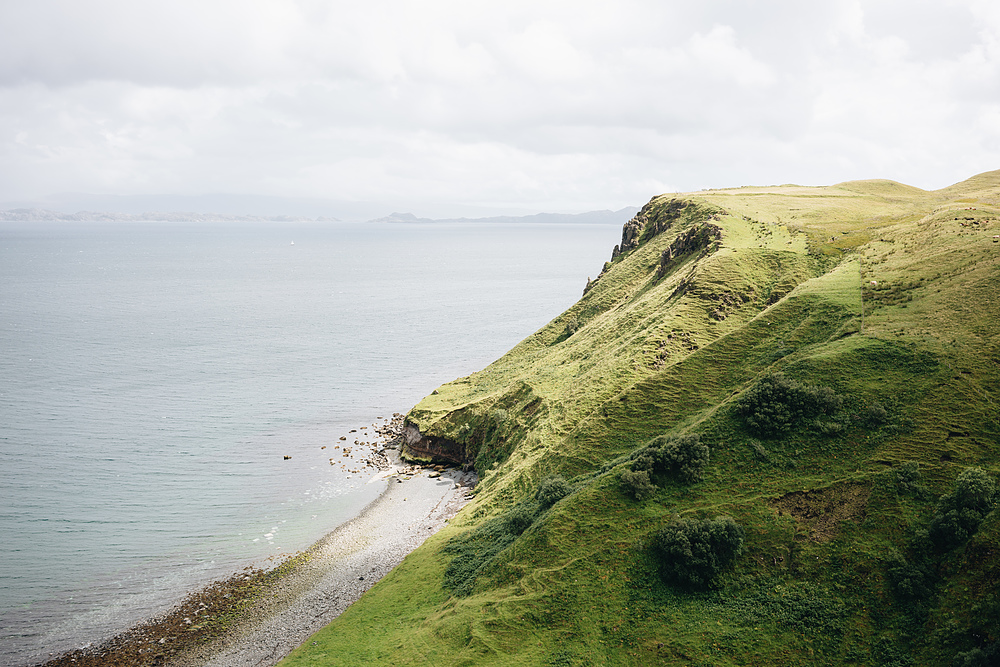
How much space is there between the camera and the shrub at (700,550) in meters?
30.8

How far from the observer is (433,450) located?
2795 inches

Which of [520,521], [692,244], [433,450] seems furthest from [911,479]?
[692,244]

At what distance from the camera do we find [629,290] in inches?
3674

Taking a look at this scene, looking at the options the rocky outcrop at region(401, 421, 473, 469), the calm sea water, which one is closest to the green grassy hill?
the rocky outcrop at region(401, 421, 473, 469)

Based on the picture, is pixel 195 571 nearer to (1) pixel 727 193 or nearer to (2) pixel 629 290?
(2) pixel 629 290

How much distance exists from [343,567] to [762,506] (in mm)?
34436

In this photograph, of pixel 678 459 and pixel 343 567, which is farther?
pixel 343 567

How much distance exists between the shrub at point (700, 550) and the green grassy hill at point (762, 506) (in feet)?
0.35

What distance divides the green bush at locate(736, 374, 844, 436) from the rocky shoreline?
3060 cm

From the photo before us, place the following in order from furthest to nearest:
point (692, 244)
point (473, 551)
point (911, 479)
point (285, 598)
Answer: point (692, 244)
point (285, 598)
point (473, 551)
point (911, 479)

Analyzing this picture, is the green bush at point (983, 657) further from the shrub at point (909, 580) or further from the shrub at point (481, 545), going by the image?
the shrub at point (481, 545)

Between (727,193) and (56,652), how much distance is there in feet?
394

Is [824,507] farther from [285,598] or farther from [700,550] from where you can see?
[285,598]

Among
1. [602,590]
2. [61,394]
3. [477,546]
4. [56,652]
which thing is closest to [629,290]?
[477,546]
